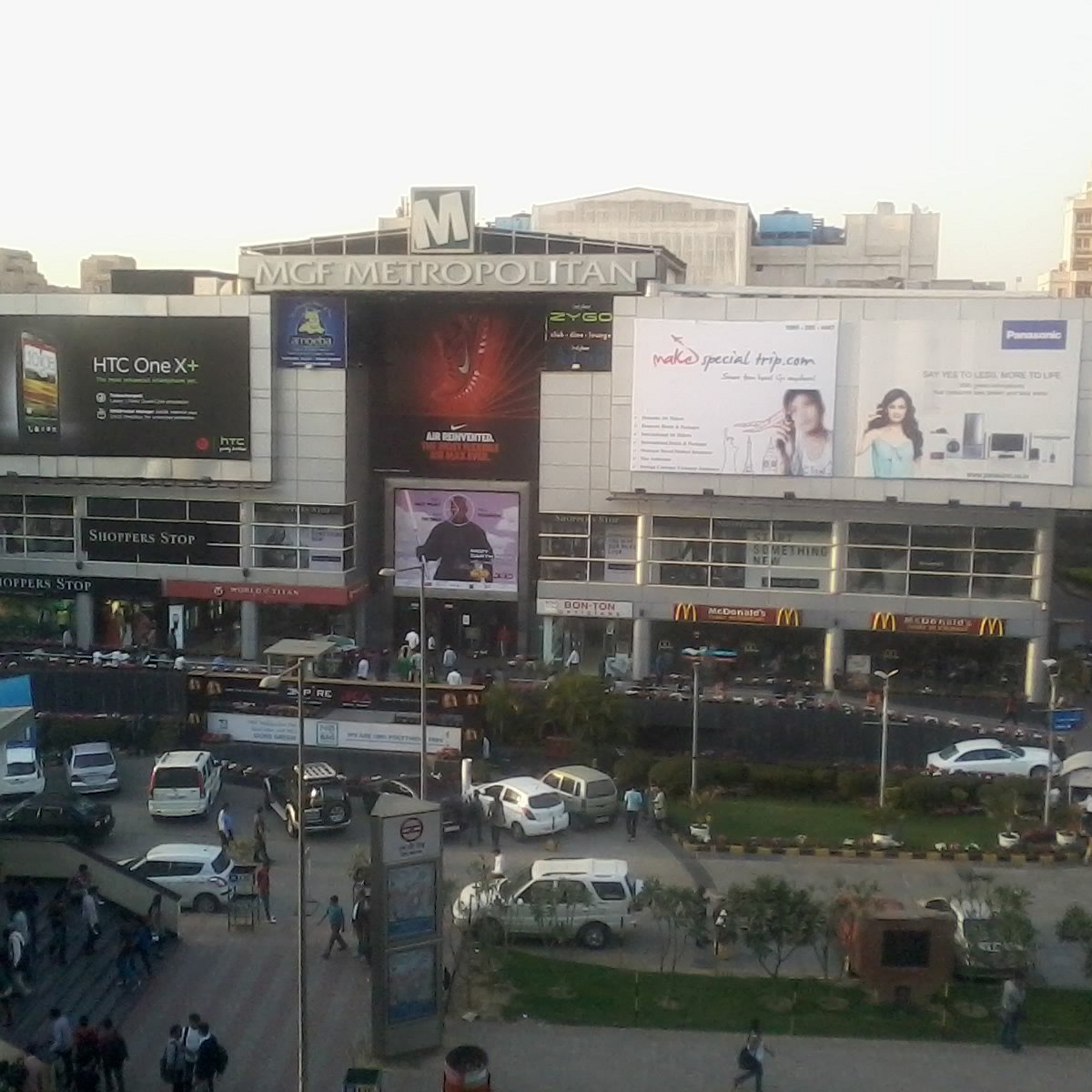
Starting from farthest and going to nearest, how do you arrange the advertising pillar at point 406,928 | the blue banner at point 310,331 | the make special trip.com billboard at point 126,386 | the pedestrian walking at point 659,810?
1. the make special trip.com billboard at point 126,386
2. the blue banner at point 310,331
3. the pedestrian walking at point 659,810
4. the advertising pillar at point 406,928

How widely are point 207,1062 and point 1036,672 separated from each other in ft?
91.1

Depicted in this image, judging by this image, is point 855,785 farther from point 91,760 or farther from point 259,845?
point 91,760

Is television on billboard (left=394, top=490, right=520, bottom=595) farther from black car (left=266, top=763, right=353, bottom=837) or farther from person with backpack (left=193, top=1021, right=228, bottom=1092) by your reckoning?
person with backpack (left=193, top=1021, right=228, bottom=1092)

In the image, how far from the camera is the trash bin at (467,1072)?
570 inches

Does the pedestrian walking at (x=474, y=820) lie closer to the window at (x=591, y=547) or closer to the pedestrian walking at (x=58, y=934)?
the pedestrian walking at (x=58, y=934)

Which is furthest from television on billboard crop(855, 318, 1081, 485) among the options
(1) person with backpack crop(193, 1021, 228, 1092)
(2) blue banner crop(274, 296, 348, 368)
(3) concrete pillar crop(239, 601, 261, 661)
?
(1) person with backpack crop(193, 1021, 228, 1092)

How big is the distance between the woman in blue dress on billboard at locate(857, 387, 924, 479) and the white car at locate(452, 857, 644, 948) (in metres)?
19.2

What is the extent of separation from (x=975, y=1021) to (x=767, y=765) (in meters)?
11.0

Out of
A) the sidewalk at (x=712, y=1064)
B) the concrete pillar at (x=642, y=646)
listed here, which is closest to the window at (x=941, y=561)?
the concrete pillar at (x=642, y=646)

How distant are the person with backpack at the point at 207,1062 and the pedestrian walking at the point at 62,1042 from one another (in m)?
1.36

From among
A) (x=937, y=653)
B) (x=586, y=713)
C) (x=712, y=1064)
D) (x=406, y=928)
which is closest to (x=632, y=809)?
(x=586, y=713)

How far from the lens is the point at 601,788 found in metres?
26.1

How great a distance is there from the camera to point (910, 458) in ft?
119

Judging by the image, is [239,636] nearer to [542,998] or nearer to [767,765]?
[767,765]
